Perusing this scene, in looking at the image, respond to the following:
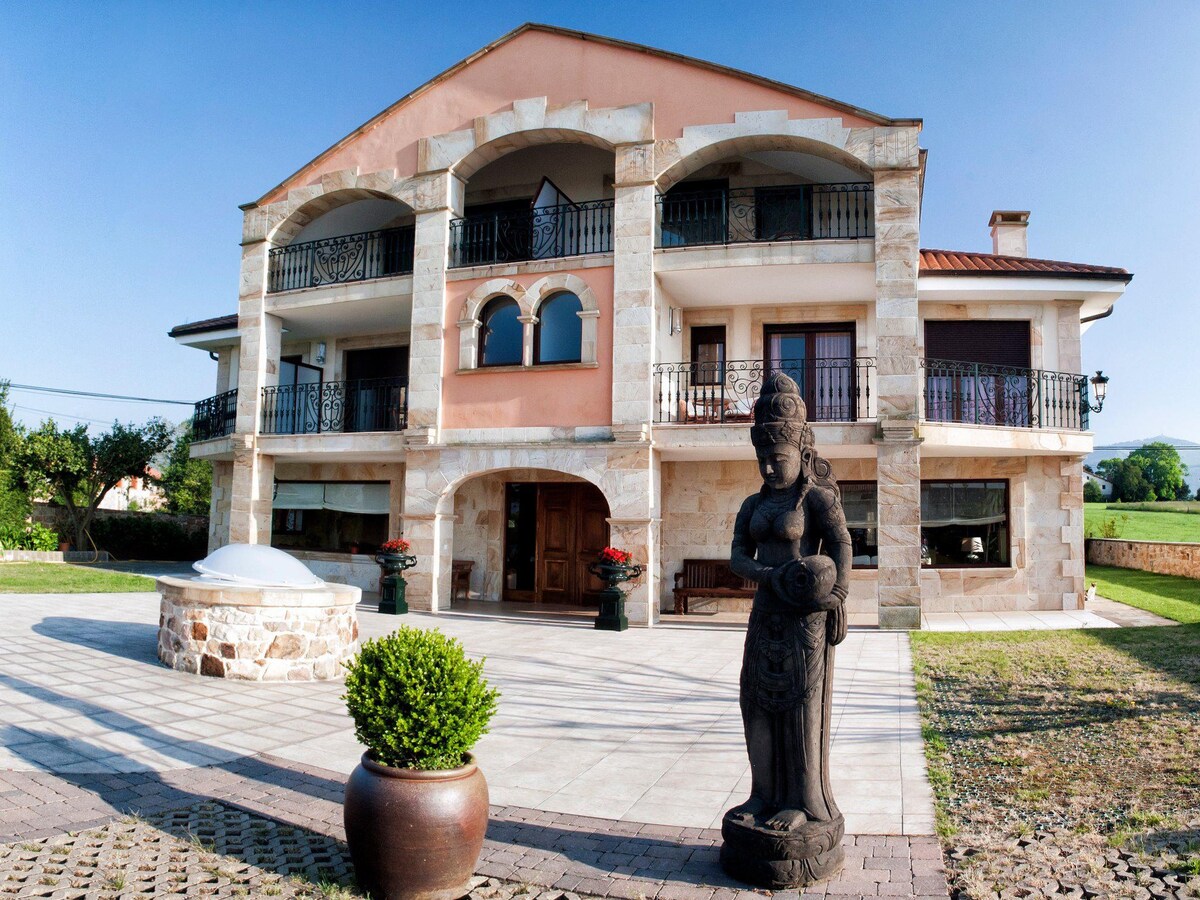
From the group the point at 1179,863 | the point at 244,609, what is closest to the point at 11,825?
the point at 244,609

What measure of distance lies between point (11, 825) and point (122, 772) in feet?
3.17

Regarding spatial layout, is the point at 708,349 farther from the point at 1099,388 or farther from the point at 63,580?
the point at 63,580

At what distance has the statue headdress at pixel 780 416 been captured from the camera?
417 cm

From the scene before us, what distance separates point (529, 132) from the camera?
46.7 feet

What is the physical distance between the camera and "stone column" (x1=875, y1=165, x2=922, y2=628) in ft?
39.4

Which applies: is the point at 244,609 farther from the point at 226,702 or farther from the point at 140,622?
the point at 140,622

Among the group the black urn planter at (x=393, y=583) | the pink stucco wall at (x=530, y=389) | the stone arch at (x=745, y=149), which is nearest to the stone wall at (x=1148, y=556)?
the stone arch at (x=745, y=149)

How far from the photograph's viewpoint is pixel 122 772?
5.23m

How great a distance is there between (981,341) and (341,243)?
39.8ft

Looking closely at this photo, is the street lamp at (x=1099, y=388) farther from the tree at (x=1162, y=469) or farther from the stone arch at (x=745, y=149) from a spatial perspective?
the tree at (x=1162, y=469)

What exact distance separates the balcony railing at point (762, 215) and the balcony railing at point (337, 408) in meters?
6.15

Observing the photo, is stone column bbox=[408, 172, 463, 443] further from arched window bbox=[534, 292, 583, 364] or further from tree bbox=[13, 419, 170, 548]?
tree bbox=[13, 419, 170, 548]

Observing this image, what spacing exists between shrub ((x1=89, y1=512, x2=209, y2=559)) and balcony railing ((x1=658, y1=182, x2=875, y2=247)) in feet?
54.5

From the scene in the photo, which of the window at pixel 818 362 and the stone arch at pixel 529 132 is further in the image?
the window at pixel 818 362
